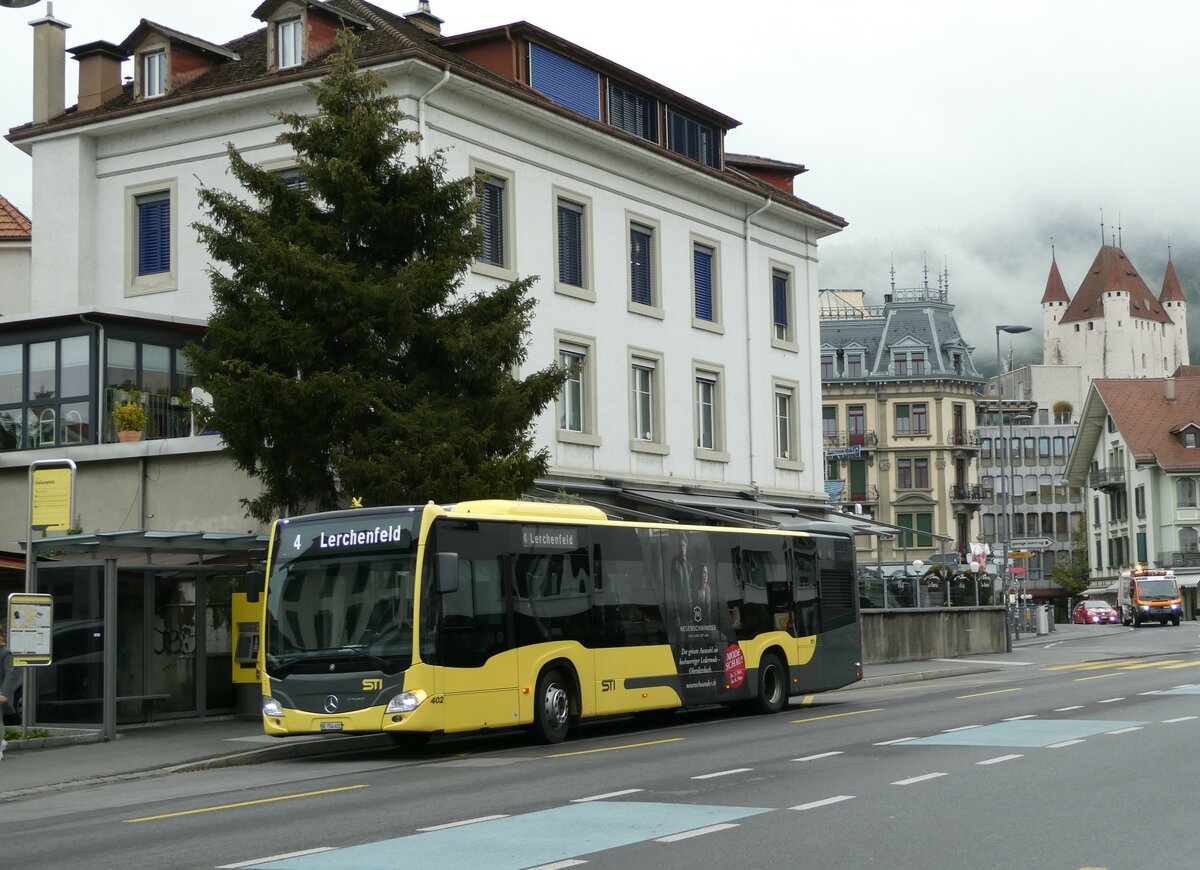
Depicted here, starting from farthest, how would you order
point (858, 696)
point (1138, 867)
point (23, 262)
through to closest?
point (23, 262), point (858, 696), point (1138, 867)

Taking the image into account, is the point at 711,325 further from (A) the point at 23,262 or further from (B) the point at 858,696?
(A) the point at 23,262

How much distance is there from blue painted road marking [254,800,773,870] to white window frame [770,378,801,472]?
99.7 feet

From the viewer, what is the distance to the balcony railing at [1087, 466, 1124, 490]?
376ft

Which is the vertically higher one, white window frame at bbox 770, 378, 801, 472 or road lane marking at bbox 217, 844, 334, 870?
white window frame at bbox 770, 378, 801, 472

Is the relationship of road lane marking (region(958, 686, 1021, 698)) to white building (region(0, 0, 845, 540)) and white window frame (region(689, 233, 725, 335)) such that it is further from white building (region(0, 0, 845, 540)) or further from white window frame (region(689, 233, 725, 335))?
white window frame (region(689, 233, 725, 335))

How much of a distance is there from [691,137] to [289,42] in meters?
11.0

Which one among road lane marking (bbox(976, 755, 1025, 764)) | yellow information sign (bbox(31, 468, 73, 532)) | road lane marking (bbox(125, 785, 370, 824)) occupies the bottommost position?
road lane marking (bbox(125, 785, 370, 824))

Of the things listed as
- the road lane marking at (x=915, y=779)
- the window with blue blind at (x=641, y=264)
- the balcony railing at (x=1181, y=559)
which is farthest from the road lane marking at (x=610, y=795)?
the balcony railing at (x=1181, y=559)

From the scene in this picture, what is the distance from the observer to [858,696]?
3008cm

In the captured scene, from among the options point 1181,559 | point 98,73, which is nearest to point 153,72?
point 98,73

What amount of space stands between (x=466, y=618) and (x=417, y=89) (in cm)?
1512

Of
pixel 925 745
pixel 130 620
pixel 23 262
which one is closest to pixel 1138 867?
pixel 925 745

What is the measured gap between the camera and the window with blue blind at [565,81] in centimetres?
3559

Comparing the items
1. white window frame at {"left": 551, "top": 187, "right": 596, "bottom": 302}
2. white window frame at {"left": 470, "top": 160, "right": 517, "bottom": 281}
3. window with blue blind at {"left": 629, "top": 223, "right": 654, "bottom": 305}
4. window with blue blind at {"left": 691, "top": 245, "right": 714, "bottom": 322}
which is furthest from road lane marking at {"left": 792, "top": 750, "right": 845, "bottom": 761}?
window with blue blind at {"left": 691, "top": 245, "right": 714, "bottom": 322}
